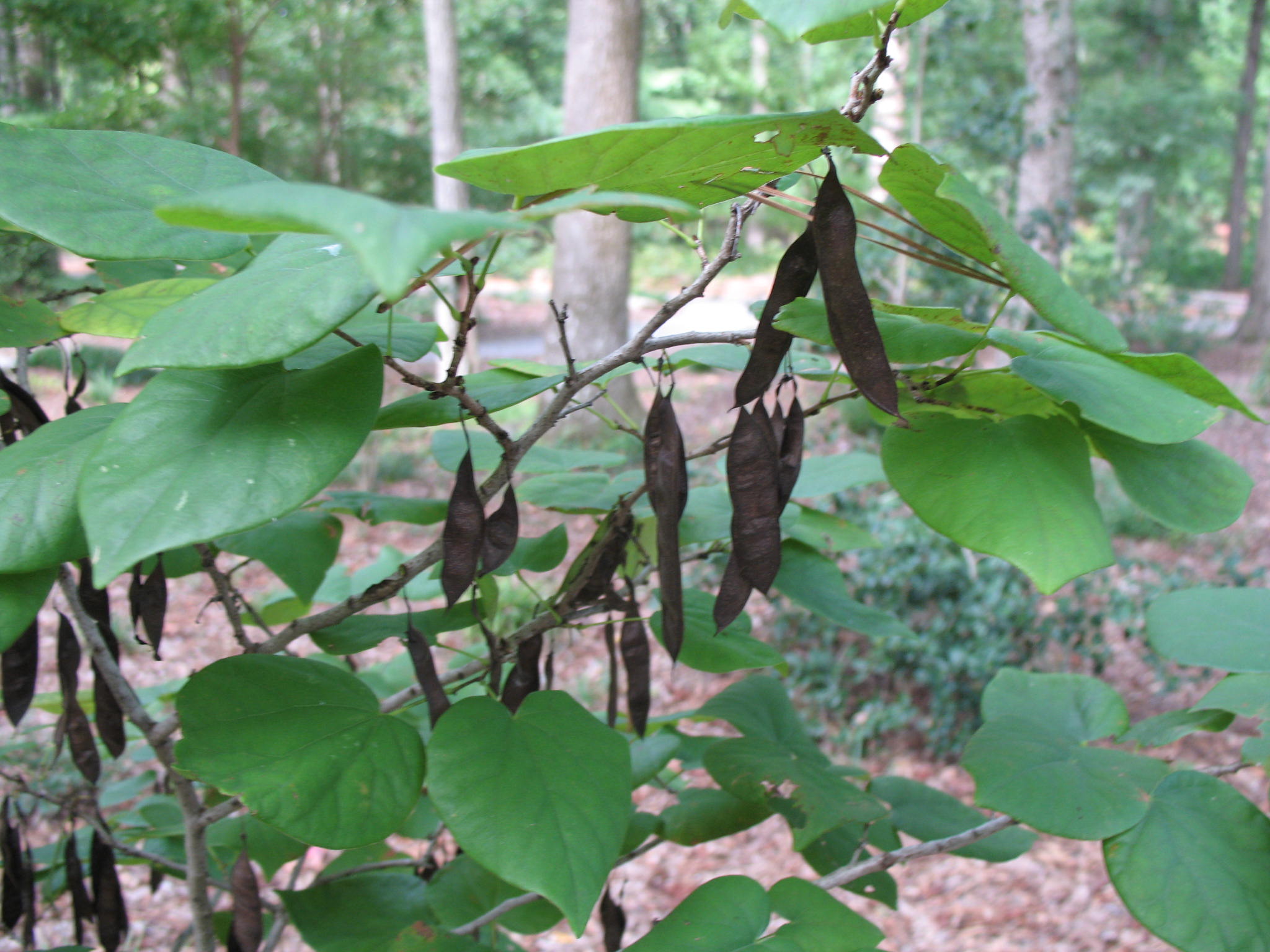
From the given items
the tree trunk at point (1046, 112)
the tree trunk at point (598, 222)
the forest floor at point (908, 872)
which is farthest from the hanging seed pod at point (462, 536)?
the tree trunk at point (1046, 112)

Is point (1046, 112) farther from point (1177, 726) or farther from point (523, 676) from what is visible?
point (523, 676)

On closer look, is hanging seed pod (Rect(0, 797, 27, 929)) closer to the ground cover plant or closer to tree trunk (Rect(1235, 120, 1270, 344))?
the ground cover plant

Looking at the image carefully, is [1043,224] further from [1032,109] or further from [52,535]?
[52,535]

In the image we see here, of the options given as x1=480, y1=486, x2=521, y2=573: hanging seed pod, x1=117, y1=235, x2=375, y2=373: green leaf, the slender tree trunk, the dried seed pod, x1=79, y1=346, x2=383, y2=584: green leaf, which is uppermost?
the slender tree trunk

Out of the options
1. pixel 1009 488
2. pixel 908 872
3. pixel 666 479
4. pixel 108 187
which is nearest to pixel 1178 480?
pixel 1009 488

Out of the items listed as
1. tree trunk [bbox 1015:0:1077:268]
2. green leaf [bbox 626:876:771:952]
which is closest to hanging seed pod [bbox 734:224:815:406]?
green leaf [bbox 626:876:771:952]

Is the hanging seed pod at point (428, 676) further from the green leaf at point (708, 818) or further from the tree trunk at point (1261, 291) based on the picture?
the tree trunk at point (1261, 291)

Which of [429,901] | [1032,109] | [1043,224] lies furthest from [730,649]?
[1032,109]

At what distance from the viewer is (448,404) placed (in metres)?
0.74

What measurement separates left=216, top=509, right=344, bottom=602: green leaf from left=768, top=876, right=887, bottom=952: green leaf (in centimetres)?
60

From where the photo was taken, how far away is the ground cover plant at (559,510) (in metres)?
0.49

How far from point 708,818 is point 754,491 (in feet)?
1.74

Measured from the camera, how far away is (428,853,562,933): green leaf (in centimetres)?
100

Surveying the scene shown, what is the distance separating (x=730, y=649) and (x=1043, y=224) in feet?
19.4
